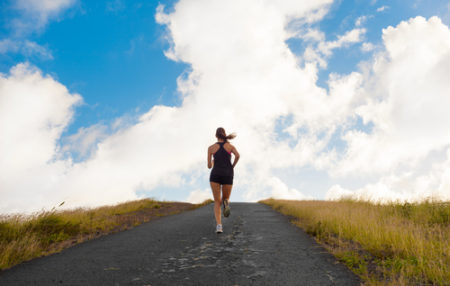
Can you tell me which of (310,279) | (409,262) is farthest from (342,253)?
(310,279)

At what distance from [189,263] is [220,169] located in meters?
2.81

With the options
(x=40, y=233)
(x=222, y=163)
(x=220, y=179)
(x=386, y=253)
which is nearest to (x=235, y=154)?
(x=222, y=163)

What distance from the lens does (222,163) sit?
6910 millimetres

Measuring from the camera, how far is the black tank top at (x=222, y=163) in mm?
6867

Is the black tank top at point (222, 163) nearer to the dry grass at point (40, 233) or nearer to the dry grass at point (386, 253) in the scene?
the dry grass at point (386, 253)

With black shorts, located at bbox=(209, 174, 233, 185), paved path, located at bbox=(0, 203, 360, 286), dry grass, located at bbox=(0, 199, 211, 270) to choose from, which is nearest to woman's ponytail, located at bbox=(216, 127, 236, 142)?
black shorts, located at bbox=(209, 174, 233, 185)

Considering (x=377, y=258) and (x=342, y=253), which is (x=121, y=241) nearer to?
(x=342, y=253)

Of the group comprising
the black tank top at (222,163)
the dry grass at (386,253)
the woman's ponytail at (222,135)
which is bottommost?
the dry grass at (386,253)

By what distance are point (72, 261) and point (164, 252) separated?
147cm

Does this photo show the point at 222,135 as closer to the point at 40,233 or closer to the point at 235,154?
the point at 235,154

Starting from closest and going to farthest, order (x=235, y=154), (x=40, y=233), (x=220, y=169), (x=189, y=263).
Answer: (x=189, y=263), (x=40, y=233), (x=220, y=169), (x=235, y=154)

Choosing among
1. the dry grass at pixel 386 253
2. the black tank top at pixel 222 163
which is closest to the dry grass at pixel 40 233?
the black tank top at pixel 222 163

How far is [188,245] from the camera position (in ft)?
18.6

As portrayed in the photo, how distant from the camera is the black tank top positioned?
22.5 ft
